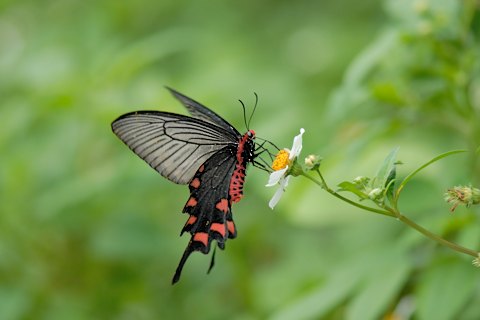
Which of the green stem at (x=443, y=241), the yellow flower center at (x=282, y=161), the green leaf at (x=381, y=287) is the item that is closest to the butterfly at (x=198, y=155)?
the yellow flower center at (x=282, y=161)

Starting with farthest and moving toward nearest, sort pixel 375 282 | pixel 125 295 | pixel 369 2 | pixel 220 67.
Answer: pixel 369 2 → pixel 220 67 → pixel 125 295 → pixel 375 282

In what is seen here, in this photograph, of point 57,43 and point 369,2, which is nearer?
point 57,43

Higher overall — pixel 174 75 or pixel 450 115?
pixel 174 75

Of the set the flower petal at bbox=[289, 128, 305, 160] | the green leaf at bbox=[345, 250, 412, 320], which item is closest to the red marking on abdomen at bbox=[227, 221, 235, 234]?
the flower petal at bbox=[289, 128, 305, 160]

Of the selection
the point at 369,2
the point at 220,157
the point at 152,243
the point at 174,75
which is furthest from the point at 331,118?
the point at 369,2

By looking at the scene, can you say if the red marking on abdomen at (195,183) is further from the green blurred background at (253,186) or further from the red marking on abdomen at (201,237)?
the green blurred background at (253,186)

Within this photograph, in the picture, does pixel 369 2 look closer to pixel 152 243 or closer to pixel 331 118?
A: pixel 152 243

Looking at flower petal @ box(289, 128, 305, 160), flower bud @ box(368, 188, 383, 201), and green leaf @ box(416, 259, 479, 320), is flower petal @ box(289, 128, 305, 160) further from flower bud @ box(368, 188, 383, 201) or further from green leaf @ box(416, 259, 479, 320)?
green leaf @ box(416, 259, 479, 320)
